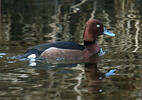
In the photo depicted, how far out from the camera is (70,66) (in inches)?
331

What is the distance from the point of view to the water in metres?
6.32

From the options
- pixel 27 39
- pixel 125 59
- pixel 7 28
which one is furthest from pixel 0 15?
pixel 125 59

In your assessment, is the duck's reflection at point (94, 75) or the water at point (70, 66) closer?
the water at point (70, 66)

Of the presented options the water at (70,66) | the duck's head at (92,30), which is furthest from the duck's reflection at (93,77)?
the duck's head at (92,30)

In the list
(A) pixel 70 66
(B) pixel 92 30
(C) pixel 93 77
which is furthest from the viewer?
(B) pixel 92 30

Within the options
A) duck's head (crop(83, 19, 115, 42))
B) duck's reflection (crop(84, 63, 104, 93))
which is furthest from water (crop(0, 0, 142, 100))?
duck's head (crop(83, 19, 115, 42))

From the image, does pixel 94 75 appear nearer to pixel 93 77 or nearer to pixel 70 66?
pixel 93 77

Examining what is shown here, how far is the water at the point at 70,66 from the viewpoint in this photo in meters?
6.32

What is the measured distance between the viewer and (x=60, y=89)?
6.50m

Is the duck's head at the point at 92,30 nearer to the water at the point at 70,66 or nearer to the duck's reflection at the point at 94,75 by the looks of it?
the water at the point at 70,66

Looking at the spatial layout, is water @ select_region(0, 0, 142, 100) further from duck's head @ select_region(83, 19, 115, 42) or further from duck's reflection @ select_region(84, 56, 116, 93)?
duck's head @ select_region(83, 19, 115, 42)

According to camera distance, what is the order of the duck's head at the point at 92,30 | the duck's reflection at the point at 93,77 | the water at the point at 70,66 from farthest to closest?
1. the duck's head at the point at 92,30
2. the duck's reflection at the point at 93,77
3. the water at the point at 70,66

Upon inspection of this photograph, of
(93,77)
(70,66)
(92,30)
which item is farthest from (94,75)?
(92,30)

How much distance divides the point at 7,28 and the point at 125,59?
6.14 metres
